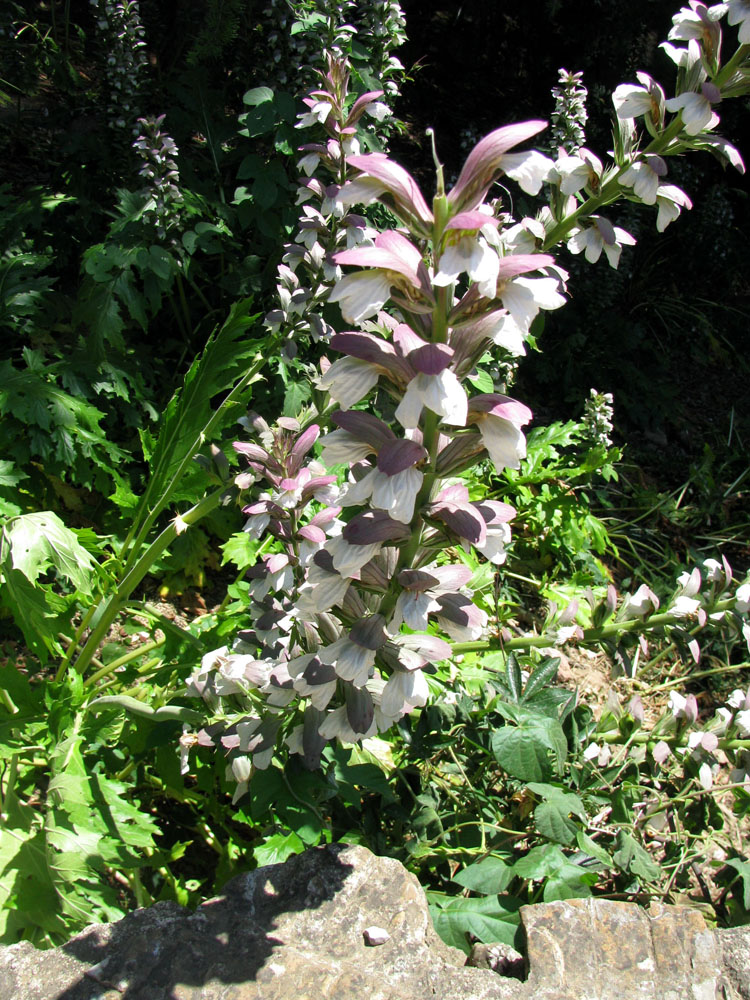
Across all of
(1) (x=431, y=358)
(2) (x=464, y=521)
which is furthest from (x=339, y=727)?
(1) (x=431, y=358)

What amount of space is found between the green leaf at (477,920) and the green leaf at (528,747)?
26cm

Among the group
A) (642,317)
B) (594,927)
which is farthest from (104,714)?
(642,317)

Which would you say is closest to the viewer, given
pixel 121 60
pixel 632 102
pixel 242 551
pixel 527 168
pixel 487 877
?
pixel 527 168

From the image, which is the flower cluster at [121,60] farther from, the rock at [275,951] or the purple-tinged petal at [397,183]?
the rock at [275,951]

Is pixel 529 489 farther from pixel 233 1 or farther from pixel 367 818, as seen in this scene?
pixel 233 1

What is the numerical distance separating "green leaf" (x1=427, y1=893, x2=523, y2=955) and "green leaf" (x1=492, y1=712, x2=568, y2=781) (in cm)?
26

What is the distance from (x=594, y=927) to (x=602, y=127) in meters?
5.74

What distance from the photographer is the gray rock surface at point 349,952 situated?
1252mm

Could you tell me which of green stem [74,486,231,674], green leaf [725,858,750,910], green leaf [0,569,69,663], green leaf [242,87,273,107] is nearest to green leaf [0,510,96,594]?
green leaf [0,569,69,663]

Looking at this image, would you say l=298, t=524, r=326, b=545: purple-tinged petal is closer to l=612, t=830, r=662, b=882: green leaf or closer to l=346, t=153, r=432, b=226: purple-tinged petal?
l=346, t=153, r=432, b=226: purple-tinged petal

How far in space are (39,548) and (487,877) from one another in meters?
1.25

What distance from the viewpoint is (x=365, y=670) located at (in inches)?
45.3

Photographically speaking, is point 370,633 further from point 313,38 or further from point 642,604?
point 313,38

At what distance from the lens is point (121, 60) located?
10.8 feet
